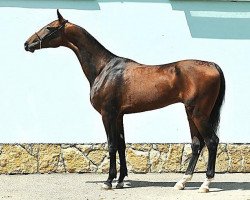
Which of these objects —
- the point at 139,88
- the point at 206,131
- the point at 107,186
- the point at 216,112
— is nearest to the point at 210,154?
the point at 206,131

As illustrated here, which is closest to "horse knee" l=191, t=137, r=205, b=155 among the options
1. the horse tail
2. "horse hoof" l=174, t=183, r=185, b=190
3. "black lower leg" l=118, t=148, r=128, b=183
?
the horse tail

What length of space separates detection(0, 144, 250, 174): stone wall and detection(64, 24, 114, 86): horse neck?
176cm

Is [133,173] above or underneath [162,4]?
underneath

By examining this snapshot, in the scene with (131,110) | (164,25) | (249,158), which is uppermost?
(164,25)

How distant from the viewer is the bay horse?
28.1ft

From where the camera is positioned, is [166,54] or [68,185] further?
[166,54]

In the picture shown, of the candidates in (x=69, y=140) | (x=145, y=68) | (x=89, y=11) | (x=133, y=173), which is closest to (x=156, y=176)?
(x=133, y=173)

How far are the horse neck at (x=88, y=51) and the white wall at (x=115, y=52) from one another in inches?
54.3

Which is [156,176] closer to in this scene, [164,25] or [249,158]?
[249,158]

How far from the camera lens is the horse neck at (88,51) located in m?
9.11

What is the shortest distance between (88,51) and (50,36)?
0.56 meters

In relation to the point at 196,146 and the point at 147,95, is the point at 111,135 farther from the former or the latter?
the point at 196,146

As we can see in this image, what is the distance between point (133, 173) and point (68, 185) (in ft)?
5.30

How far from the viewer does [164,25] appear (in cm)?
1059
